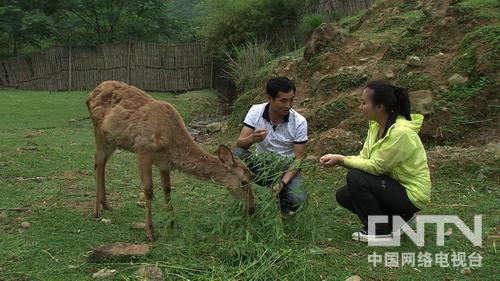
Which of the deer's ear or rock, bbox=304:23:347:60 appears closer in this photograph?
the deer's ear

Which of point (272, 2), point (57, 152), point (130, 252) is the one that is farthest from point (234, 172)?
point (272, 2)

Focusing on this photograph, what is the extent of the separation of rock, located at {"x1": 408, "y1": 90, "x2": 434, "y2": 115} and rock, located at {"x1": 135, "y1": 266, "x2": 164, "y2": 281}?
Result: 4.82m

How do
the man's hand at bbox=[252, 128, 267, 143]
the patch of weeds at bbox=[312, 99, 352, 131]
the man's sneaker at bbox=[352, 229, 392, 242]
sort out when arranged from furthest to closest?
the patch of weeds at bbox=[312, 99, 352, 131] < the man's hand at bbox=[252, 128, 267, 143] < the man's sneaker at bbox=[352, 229, 392, 242]

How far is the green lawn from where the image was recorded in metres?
3.92

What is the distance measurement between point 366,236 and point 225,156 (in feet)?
4.38

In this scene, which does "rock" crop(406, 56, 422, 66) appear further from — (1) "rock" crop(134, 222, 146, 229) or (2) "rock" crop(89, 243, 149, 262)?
(2) "rock" crop(89, 243, 149, 262)

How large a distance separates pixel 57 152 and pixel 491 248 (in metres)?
6.85

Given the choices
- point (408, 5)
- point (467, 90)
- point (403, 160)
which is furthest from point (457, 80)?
point (408, 5)

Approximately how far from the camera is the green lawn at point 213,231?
3.92m

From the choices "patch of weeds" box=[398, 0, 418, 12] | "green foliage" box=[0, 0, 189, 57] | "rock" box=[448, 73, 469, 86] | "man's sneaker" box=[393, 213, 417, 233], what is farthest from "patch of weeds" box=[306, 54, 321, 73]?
"green foliage" box=[0, 0, 189, 57]

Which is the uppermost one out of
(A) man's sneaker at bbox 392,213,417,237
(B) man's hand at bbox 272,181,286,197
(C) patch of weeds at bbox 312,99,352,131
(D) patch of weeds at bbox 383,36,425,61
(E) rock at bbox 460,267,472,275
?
(D) patch of weeds at bbox 383,36,425,61

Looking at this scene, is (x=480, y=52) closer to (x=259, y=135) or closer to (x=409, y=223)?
(x=409, y=223)

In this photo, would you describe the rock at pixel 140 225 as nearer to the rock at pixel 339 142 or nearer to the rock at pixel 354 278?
the rock at pixel 354 278

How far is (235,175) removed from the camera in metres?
4.70
